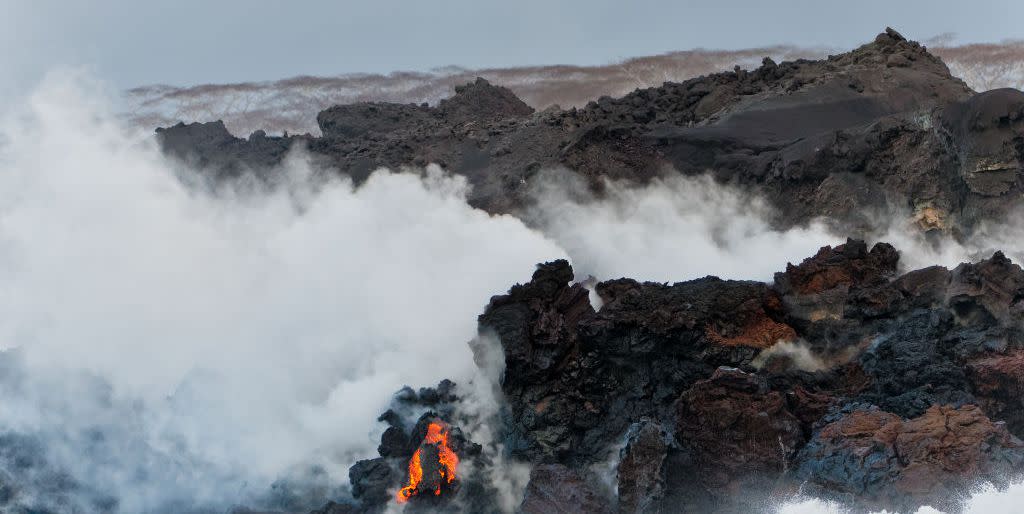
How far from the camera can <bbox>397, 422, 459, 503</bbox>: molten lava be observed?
73.5 ft

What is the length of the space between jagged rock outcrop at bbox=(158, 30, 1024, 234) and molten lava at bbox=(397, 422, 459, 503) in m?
14.8

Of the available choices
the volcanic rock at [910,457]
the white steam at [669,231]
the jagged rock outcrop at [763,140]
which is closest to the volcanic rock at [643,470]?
the volcanic rock at [910,457]

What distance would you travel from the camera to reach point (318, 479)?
84.7ft

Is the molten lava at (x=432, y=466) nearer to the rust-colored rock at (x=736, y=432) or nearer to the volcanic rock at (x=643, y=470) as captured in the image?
the volcanic rock at (x=643, y=470)

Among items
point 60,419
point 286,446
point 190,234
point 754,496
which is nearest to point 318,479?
point 286,446

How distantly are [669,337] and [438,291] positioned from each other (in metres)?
11.6

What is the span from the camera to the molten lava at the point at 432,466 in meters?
22.4

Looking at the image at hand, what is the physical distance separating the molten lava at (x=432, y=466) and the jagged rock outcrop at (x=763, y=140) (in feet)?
48.6

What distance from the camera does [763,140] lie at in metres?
37.9

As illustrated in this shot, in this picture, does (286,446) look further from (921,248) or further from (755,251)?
(921,248)

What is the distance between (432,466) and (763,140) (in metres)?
19.6

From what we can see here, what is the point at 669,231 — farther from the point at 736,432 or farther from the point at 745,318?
the point at 736,432

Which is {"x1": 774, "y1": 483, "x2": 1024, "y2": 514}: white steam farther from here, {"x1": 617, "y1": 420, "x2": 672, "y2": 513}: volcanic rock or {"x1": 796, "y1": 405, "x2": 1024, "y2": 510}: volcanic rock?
{"x1": 617, "y1": 420, "x2": 672, "y2": 513}: volcanic rock

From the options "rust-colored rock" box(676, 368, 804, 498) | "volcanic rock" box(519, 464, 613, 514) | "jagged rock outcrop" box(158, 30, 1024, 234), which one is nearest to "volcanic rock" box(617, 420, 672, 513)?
"volcanic rock" box(519, 464, 613, 514)
